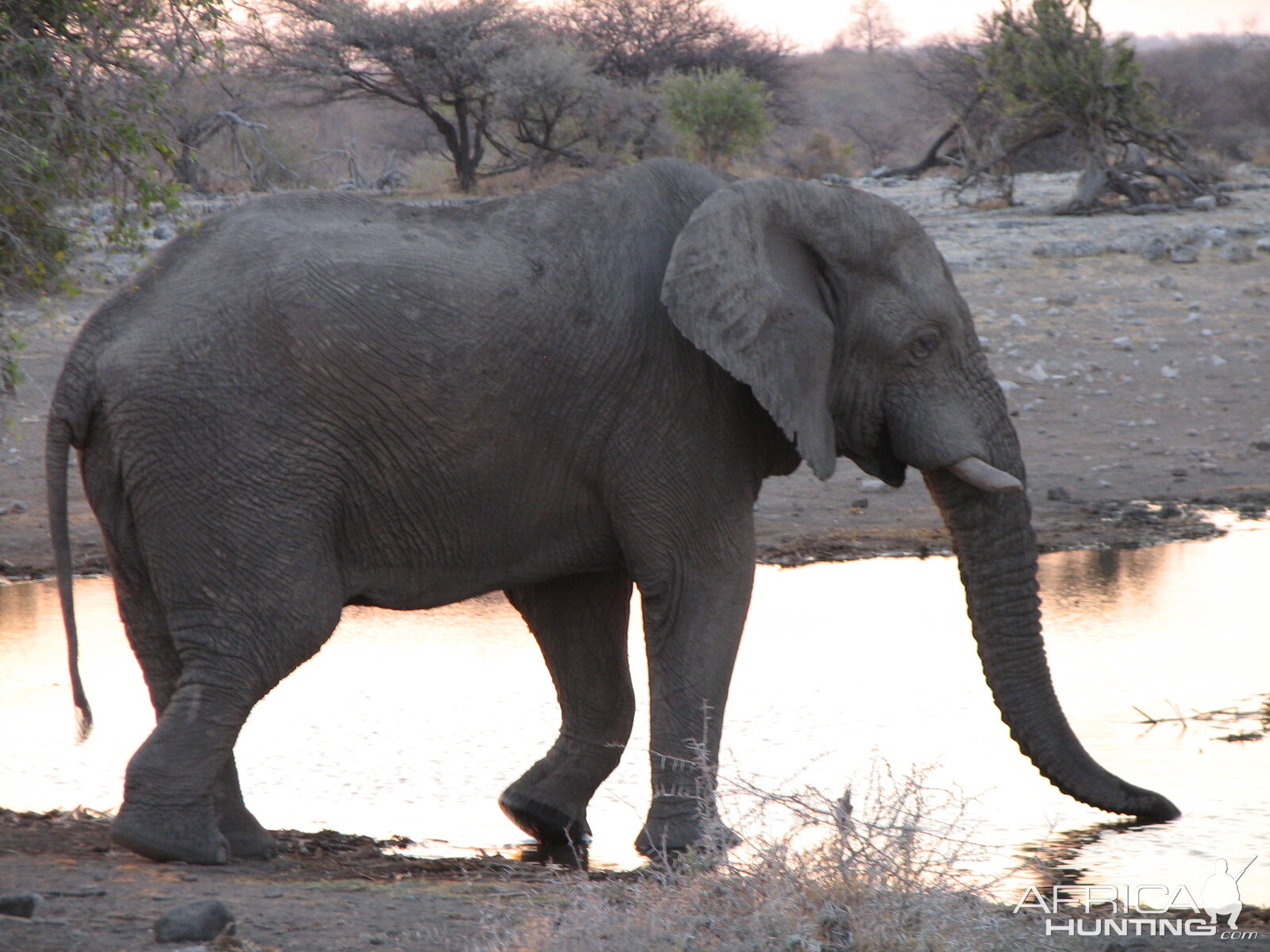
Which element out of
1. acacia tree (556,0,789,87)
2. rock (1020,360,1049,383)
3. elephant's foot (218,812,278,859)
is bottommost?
elephant's foot (218,812,278,859)

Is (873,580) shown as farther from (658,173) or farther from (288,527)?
(288,527)

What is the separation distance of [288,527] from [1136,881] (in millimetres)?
2340

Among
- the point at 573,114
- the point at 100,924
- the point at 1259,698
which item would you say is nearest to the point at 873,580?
the point at 1259,698

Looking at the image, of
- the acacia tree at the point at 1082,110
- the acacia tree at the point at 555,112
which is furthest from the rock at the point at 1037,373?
the acacia tree at the point at 555,112

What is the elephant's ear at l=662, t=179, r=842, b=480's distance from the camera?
165 inches

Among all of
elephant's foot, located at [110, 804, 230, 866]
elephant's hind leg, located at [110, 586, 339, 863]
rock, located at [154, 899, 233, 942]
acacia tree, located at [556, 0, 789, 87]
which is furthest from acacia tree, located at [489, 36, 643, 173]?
rock, located at [154, 899, 233, 942]

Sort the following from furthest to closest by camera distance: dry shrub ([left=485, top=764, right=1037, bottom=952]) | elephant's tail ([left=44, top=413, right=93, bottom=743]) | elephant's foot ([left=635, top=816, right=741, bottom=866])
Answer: elephant's foot ([left=635, top=816, right=741, bottom=866]) < elephant's tail ([left=44, top=413, right=93, bottom=743]) < dry shrub ([left=485, top=764, right=1037, bottom=952])

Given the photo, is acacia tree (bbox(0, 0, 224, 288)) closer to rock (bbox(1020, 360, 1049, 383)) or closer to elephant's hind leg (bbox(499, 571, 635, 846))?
elephant's hind leg (bbox(499, 571, 635, 846))

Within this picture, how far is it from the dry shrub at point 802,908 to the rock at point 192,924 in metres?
0.56

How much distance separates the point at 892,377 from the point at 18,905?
2535mm

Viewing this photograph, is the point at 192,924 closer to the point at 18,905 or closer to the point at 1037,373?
the point at 18,905

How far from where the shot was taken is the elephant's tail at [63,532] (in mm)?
4121

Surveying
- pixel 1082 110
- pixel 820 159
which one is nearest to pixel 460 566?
pixel 1082 110

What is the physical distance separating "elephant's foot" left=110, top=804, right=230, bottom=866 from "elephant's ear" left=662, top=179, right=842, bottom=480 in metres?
1.70
